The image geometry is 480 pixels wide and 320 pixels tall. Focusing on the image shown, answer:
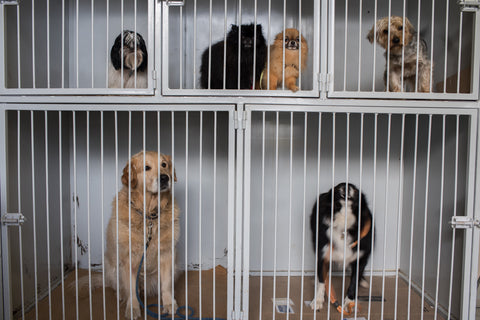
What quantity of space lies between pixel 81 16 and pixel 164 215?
143 cm

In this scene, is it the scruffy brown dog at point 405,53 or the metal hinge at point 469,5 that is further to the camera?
the scruffy brown dog at point 405,53

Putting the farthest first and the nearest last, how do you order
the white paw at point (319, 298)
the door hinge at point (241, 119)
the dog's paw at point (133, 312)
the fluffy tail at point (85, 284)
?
the fluffy tail at point (85, 284) → the white paw at point (319, 298) → the dog's paw at point (133, 312) → the door hinge at point (241, 119)

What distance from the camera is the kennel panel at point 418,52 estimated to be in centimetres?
154

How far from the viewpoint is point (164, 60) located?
1531mm

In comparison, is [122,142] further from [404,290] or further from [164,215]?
[404,290]

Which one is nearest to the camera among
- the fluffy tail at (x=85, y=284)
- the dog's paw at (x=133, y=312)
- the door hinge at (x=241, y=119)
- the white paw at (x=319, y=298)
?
the door hinge at (x=241, y=119)

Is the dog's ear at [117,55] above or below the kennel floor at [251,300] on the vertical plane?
above

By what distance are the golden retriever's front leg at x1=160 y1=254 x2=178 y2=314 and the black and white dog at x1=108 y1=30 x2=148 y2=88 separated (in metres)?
0.93

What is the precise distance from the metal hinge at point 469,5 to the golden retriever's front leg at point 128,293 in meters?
1.96

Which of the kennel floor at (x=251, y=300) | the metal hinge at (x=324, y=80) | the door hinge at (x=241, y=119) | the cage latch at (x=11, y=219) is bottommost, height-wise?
the kennel floor at (x=251, y=300)

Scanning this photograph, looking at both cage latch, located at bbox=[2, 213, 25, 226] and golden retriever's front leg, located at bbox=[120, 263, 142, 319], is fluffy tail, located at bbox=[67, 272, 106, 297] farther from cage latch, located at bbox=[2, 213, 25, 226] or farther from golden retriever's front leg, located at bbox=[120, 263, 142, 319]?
cage latch, located at bbox=[2, 213, 25, 226]

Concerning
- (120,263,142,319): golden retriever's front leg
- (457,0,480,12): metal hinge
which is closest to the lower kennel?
(120,263,142,319): golden retriever's front leg

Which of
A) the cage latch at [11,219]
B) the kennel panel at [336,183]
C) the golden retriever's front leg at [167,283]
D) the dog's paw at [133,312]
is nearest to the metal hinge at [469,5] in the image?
the kennel panel at [336,183]

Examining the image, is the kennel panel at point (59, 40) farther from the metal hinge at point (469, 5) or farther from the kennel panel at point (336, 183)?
the metal hinge at point (469, 5)
